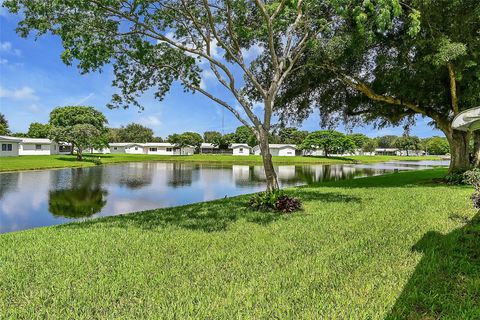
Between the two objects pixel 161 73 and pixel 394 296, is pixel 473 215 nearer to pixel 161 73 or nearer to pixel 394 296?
pixel 394 296

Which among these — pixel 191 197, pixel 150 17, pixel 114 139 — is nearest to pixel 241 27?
pixel 150 17

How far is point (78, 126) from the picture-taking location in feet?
146

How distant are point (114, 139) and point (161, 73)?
324 ft

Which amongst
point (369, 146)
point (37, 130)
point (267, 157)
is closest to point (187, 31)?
point (267, 157)

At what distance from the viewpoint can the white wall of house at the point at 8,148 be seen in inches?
1833

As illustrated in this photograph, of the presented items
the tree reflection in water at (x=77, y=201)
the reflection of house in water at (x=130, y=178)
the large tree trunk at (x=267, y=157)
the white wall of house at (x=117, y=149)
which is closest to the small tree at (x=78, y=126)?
the reflection of house in water at (x=130, y=178)

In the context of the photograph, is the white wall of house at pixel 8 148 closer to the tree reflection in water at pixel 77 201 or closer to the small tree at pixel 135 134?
the tree reflection in water at pixel 77 201

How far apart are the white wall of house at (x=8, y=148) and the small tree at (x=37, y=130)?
22680mm

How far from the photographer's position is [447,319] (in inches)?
121

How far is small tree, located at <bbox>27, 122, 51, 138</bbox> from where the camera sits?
71.6 m

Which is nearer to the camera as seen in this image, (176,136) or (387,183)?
(387,183)

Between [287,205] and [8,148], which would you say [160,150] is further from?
[287,205]

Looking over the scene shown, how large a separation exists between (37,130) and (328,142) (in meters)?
67.8

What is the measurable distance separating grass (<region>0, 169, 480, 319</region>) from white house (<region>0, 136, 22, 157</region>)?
48.9 m
